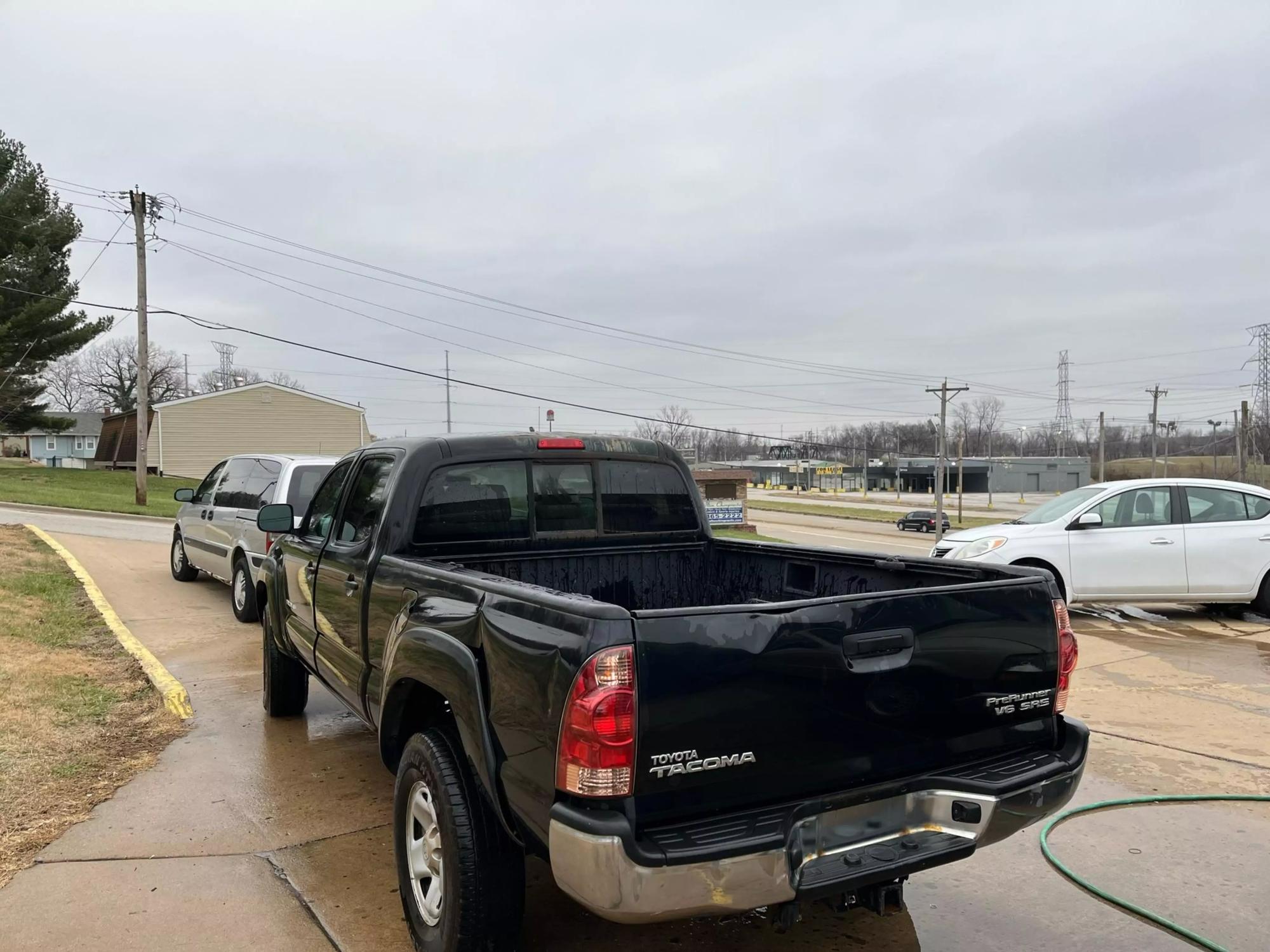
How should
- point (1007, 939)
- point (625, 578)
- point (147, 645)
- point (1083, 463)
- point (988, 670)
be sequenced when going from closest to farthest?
point (988, 670) → point (1007, 939) → point (625, 578) → point (147, 645) → point (1083, 463)

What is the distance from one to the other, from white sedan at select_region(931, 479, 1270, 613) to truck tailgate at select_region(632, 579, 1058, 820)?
7.20 metres

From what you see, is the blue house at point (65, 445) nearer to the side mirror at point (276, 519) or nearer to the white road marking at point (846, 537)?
the white road marking at point (846, 537)

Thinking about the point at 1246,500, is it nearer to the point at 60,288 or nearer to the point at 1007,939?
the point at 1007,939

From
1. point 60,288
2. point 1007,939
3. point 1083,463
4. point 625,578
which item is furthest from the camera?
point 1083,463

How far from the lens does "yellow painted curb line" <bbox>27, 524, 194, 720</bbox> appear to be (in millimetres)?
6414

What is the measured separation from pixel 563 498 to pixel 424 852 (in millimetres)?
1821

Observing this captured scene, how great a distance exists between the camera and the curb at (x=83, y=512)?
23578 mm

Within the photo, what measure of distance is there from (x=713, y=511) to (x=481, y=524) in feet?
73.9

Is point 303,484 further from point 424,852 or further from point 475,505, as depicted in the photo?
point 424,852

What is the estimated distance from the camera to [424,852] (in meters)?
3.29

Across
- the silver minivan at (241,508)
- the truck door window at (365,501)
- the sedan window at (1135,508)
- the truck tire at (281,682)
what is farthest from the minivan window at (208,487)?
the sedan window at (1135,508)

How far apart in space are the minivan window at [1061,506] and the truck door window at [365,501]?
25.4ft

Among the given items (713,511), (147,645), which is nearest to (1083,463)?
(713,511)

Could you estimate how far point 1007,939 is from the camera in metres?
3.43
